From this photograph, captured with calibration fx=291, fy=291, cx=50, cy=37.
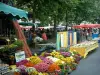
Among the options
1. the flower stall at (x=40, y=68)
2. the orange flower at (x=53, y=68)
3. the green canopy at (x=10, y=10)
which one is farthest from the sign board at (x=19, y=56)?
the orange flower at (x=53, y=68)

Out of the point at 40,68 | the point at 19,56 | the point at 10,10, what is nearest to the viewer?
the point at 40,68

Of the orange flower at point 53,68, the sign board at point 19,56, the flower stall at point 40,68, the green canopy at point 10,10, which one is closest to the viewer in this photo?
the flower stall at point 40,68

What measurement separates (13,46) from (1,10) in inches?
68.8

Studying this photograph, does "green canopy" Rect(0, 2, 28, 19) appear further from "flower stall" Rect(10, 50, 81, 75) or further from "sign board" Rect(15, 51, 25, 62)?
"flower stall" Rect(10, 50, 81, 75)

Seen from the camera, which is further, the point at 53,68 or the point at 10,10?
the point at 10,10

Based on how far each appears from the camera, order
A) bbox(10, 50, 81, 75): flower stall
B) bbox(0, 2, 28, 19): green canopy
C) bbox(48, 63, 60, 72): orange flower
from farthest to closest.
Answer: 1. bbox(0, 2, 28, 19): green canopy
2. bbox(48, 63, 60, 72): orange flower
3. bbox(10, 50, 81, 75): flower stall

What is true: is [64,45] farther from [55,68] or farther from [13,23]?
[55,68]

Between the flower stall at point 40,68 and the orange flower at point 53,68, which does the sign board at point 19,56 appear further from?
the orange flower at point 53,68

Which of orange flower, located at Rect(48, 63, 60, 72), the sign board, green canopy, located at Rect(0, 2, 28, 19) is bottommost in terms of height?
orange flower, located at Rect(48, 63, 60, 72)

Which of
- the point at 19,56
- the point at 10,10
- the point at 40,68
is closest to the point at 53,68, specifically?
the point at 40,68

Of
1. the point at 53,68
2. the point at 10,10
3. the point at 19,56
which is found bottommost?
the point at 53,68

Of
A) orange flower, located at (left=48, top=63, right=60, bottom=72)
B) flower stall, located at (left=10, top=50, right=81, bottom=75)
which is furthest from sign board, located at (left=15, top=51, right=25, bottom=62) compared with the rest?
orange flower, located at (left=48, top=63, right=60, bottom=72)

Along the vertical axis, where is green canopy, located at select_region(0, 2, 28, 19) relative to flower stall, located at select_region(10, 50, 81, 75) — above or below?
above

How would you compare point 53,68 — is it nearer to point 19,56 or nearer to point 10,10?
point 19,56
